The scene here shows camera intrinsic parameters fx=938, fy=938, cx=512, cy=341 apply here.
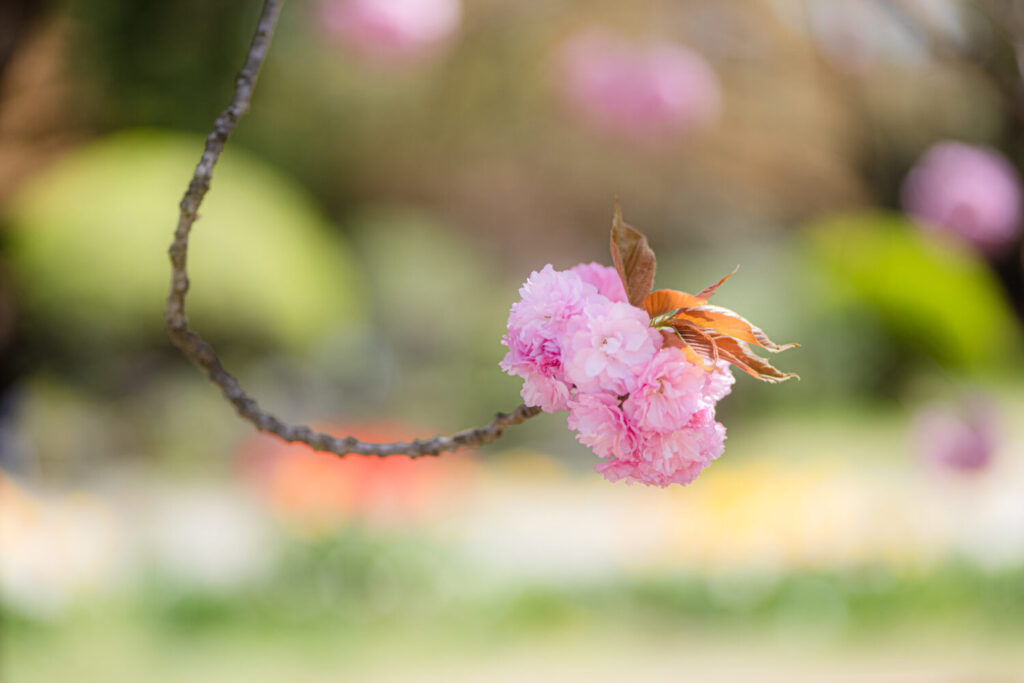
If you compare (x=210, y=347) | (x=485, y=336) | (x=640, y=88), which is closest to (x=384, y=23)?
(x=640, y=88)

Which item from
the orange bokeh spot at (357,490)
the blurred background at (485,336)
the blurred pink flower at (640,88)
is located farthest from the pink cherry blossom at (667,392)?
the blurred pink flower at (640,88)

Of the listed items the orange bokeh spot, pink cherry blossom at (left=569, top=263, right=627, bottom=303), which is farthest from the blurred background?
pink cherry blossom at (left=569, top=263, right=627, bottom=303)

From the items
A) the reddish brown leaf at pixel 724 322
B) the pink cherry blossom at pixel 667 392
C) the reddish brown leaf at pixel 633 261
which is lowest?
the pink cherry blossom at pixel 667 392

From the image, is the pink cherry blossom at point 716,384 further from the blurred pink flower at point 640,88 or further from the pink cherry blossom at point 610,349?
the blurred pink flower at point 640,88

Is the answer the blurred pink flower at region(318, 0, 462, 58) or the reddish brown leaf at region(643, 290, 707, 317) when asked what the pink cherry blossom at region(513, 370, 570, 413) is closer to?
the reddish brown leaf at region(643, 290, 707, 317)

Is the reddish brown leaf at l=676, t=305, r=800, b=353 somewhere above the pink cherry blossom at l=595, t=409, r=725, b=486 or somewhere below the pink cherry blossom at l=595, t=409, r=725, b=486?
above

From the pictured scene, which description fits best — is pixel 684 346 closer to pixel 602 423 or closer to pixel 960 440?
pixel 602 423

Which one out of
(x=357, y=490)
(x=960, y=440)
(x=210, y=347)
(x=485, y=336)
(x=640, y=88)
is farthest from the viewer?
(x=485, y=336)
